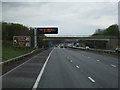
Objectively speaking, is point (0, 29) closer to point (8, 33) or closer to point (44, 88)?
point (8, 33)

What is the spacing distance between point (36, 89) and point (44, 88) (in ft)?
1.27

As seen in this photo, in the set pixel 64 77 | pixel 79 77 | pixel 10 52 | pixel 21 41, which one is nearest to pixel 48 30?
pixel 21 41

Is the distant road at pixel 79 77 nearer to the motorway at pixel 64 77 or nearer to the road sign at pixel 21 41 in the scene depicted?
the motorway at pixel 64 77

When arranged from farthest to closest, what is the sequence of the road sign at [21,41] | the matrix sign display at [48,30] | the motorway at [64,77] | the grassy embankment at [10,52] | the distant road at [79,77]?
the matrix sign display at [48,30] → the road sign at [21,41] → the grassy embankment at [10,52] → the motorway at [64,77] → the distant road at [79,77]

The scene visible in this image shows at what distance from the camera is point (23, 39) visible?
61.7 metres

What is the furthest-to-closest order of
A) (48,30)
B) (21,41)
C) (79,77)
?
(48,30) < (21,41) < (79,77)

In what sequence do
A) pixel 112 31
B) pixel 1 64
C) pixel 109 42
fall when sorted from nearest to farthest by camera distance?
1. pixel 1 64
2. pixel 109 42
3. pixel 112 31

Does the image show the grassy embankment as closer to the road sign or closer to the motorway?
the road sign

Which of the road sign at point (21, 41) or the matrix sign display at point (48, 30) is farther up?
the matrix sign display at point (48, 30)

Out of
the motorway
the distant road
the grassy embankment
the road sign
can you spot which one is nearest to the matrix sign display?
the grassy embankment

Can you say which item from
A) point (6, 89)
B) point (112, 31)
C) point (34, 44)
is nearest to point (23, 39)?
point (34, 44)

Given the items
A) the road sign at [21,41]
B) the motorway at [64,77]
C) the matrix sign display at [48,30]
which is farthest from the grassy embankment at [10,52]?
the matrix sign display at [48,30]

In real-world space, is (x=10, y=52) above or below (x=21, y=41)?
below

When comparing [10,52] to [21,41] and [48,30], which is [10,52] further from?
[48,30]
